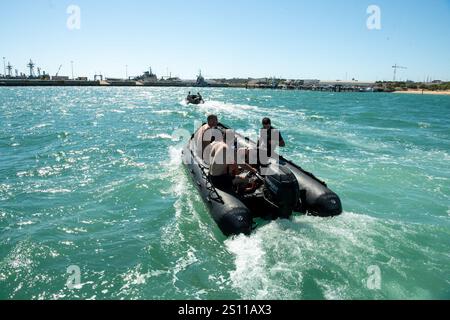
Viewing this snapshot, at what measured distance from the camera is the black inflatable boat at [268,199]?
299 inches

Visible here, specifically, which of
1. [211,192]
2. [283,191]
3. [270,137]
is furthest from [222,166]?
[270,137]

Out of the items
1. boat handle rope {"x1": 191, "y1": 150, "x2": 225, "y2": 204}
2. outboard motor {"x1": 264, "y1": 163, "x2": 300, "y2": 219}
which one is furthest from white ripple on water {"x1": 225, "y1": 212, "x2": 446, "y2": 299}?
boat handle rope {"x1": 191, "y1": 150, "x2": 225, "y2": 204}

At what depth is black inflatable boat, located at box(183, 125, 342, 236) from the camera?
7.59 meters

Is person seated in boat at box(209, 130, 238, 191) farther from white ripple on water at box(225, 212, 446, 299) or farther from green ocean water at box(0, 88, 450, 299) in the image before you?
white ripple on water at box(225, 212, 446, 299)

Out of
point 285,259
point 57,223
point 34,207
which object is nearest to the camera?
point 285,259

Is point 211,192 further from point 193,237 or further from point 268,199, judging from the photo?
point 268,199

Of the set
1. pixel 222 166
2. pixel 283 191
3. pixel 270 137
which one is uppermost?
pixel 270 137

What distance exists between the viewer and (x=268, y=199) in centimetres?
816

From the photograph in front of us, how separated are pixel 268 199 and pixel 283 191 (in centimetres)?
54

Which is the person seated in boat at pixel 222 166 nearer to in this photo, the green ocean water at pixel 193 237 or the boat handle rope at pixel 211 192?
the boat handle rope at pixel 211 192
